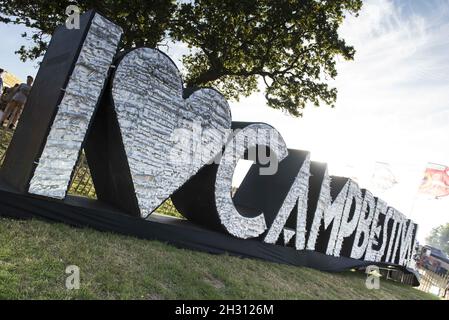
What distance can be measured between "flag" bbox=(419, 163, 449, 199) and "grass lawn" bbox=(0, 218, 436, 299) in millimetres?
15595

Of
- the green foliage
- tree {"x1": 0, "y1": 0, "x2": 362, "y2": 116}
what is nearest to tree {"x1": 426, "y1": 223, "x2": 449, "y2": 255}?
tree {"x1": 0, "y1": 0, "x2": 362, "y2": 116}

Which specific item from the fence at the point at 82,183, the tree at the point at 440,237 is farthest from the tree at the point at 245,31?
the tree at the point at 440,237

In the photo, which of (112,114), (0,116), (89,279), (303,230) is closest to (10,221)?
(89,279)

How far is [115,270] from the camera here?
171 inches

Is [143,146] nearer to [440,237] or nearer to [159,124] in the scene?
[159,124]

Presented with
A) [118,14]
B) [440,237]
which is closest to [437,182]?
[118,14]

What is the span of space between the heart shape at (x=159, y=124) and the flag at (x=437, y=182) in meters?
16.9

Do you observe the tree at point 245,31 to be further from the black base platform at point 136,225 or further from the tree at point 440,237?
the tree at point 440,237

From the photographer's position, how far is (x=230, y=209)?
274 inches

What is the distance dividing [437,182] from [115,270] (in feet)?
63.2

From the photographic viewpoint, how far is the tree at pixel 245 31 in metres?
14.3

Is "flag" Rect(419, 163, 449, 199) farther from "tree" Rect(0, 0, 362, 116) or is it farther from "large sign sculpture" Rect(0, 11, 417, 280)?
"large sign sculpture" Rect(0, 11, 417, 280)

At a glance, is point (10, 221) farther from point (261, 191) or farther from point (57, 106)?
point (261, 191)

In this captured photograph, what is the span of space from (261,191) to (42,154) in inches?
193
